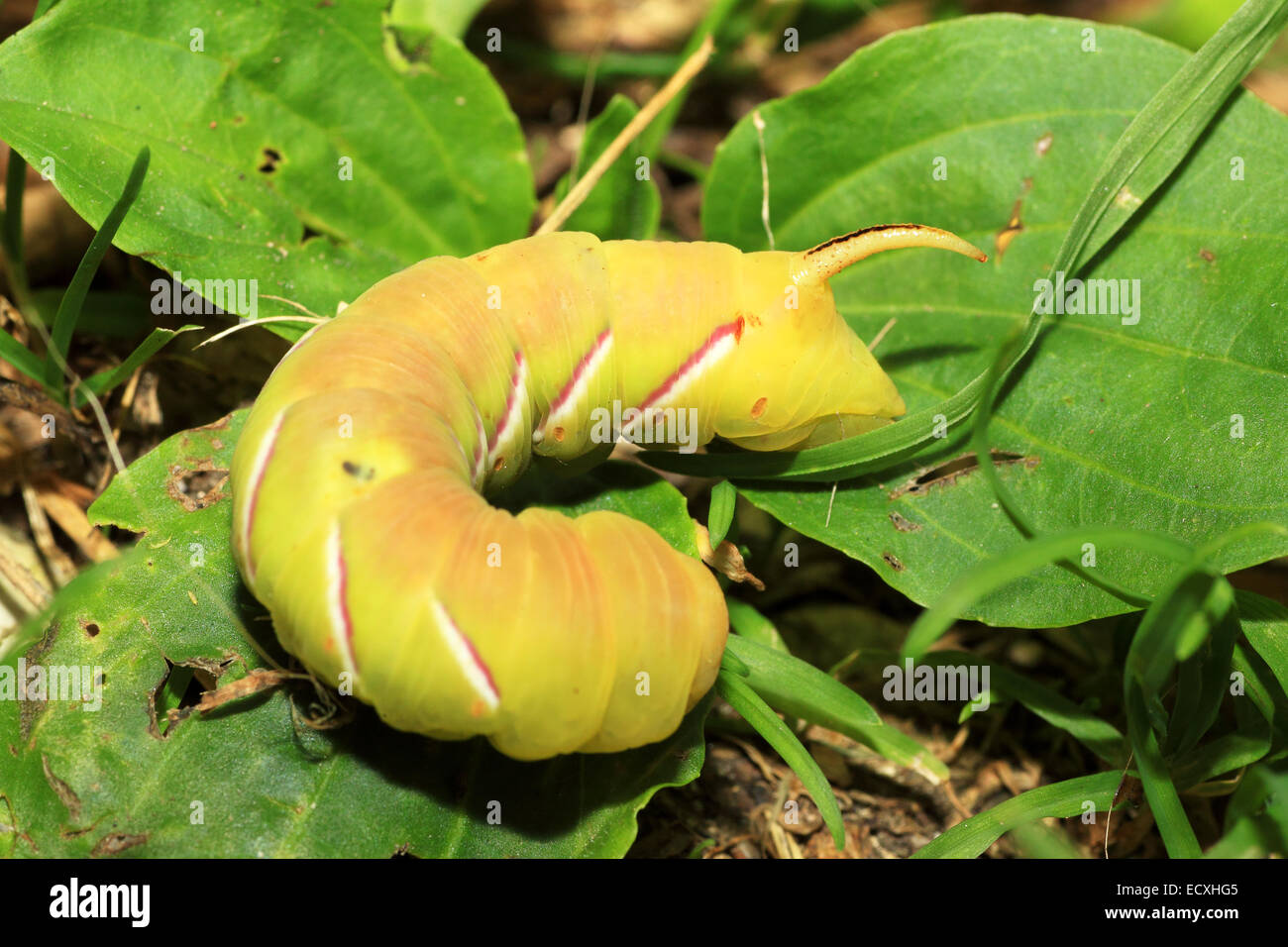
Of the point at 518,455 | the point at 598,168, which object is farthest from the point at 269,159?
the point at 518,455

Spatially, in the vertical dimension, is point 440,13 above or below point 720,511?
above

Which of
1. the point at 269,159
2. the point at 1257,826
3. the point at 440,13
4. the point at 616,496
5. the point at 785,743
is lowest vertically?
the point at 785,743

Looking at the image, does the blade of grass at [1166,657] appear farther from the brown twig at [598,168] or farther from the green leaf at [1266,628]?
the brown twig at [598,168]

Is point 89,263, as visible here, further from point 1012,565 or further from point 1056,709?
point 1056,709

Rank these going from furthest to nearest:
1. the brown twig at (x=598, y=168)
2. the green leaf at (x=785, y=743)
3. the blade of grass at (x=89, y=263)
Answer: the brown twig at (x=598, y=168), the blade of grass at (x=89, y=263), the green leaf at (x=785, y=743)

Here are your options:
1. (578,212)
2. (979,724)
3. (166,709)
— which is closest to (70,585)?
(166,709)

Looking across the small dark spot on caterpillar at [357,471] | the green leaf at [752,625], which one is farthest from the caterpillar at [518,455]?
the green leaf at [752,625]
